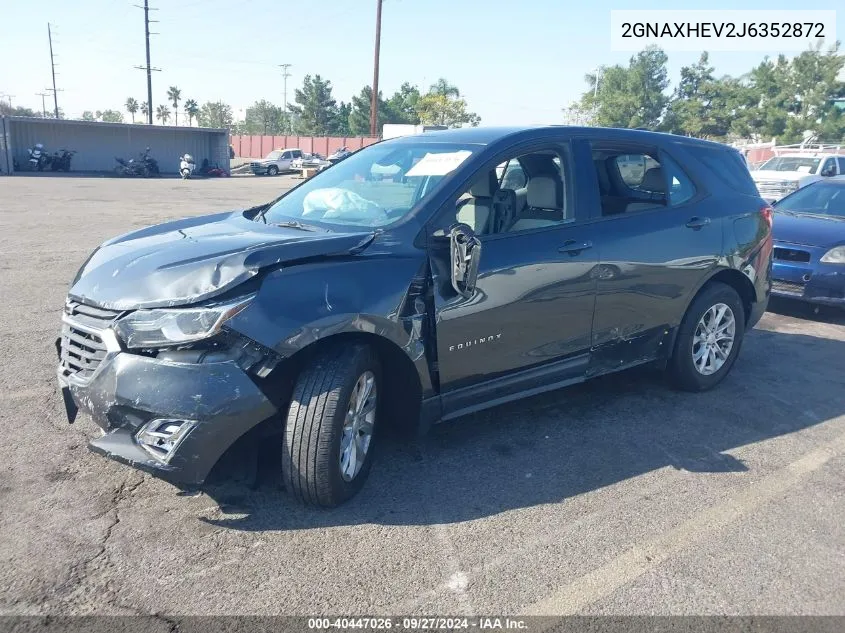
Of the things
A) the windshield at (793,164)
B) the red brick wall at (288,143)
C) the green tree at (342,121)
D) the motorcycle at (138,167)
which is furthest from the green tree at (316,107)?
the windshield at (793,164)

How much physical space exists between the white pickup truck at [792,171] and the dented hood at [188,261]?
16389mm

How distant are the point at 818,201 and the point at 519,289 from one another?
6967 mm

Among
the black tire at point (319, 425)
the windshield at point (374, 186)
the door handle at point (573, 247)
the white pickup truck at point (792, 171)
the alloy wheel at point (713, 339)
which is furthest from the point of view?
the white pickup truck at point (792, 171)

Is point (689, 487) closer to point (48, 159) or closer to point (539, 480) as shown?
point (539, 480)

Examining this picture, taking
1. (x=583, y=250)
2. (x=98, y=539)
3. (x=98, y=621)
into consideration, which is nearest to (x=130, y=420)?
(x=98, y=539)

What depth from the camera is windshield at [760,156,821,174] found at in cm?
1838

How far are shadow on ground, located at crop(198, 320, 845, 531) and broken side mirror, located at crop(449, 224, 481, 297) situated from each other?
1.05 metres

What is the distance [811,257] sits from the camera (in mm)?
7664

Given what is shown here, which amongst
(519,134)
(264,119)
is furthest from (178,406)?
(264,119)

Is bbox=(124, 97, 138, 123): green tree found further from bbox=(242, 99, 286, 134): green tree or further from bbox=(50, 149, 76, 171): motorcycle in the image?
bbox=(50, 149, 76, 171): motorcycle

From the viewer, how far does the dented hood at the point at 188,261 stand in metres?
3.09

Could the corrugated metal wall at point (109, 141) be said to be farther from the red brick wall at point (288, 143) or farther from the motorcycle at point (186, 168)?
the red brick wall at point (288, 143)

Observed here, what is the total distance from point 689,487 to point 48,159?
37124 millimetres

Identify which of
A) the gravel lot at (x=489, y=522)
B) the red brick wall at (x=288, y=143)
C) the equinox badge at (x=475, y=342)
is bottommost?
the gravel lot at (x=489, y=522)
